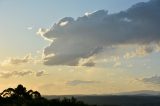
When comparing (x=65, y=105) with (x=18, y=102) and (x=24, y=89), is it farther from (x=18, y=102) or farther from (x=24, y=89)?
(x=24, y=89)

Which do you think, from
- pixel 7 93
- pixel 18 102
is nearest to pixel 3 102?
pixel 7 93

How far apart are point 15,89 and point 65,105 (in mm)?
15030

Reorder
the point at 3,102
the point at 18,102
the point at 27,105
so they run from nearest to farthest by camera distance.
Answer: the point at 27,105, the point at 18,102, the point at 3,102

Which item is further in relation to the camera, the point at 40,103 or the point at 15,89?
the point at 15,89

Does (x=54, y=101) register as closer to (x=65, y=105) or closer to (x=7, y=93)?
(x=65, y=105)

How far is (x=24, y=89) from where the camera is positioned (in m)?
87.7

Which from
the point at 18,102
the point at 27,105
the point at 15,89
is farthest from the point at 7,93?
the point at 27,105

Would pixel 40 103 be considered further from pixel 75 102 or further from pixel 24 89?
pixel 24 89

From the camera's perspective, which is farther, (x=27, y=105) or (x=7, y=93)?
(x=7, y=93)

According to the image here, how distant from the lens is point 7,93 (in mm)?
87438

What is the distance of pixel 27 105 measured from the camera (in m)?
73.2

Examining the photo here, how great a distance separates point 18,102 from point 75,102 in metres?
7.88

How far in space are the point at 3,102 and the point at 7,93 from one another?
1.49 m

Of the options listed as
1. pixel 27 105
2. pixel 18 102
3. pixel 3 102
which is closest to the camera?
pixel 27 105
